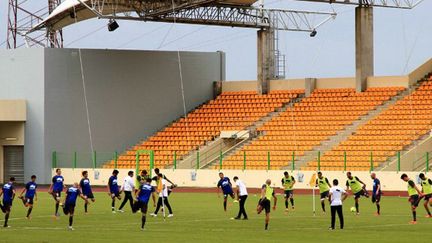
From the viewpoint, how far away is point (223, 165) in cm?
6800

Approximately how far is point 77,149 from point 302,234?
40.5 metres

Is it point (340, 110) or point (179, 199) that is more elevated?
point (340, 110)

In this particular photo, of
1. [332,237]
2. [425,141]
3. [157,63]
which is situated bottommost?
[332,237]

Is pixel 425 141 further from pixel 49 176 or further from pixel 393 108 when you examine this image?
pixel 49 176

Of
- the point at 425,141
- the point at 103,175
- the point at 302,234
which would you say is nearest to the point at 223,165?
the point at 103,175

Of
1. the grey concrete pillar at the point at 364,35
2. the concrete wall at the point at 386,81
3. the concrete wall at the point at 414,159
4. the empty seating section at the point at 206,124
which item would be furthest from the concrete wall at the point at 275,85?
the concrete wall at the point at 414,159

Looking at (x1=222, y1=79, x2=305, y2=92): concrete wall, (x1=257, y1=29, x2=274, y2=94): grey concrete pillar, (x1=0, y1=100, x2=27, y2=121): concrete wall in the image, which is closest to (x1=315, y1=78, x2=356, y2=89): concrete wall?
(x1=222, y1=79, x2=305, y2=92): concrete wall

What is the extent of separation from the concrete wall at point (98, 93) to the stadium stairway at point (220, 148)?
6116mm

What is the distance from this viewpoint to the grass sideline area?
32688 mm

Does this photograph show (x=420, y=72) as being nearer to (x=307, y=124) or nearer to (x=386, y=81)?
(x=386, y=81)

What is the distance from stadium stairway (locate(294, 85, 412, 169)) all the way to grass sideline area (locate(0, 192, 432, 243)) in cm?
1439

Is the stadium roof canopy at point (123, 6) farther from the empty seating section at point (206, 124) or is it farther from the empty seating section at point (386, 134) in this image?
the empty seating section at point (386, 134)

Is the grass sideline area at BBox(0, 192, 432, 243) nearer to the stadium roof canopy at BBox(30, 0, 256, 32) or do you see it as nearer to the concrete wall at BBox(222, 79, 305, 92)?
the stadium roof canopy at BBox(30, 0, 256, 32)

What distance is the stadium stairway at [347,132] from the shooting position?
6606cm
